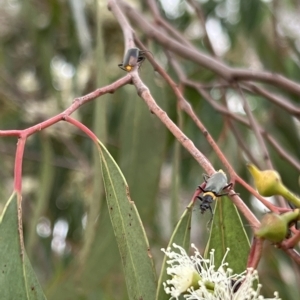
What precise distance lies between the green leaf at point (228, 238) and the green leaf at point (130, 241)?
0.21 ft

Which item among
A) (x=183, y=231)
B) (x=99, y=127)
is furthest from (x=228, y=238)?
(x=99, y=127)

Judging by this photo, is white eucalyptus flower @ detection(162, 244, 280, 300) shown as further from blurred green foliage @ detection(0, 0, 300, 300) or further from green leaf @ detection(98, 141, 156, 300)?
blurred green foliage @ detection(0, 0, 300, 300)

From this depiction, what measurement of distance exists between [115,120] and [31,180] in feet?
1.73

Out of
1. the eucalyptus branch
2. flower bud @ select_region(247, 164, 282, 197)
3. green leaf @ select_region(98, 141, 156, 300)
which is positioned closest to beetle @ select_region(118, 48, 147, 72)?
green leaf @ select_region(98, 141, 156, 300)

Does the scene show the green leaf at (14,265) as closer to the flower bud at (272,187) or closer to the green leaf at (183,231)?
the green leaf at (183,231)

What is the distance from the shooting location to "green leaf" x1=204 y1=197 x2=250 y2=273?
521mm

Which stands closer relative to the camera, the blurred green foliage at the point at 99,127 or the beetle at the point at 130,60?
the beetle at the point at 130,60

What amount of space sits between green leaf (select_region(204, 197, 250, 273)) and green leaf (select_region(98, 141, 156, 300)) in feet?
0.21

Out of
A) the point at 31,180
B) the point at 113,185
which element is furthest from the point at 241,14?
the point at 113,185

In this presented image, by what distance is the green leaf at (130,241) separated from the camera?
0.51 metres

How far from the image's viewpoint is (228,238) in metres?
0.53

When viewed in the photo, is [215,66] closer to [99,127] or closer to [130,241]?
[99,127]

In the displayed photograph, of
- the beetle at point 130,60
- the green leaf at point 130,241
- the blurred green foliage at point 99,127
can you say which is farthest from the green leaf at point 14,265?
the blurred green foliage at point 99,127

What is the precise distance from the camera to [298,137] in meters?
1.47
